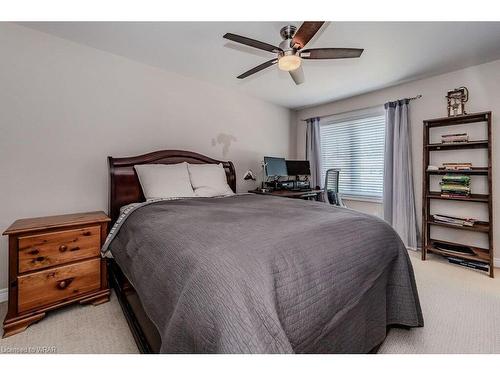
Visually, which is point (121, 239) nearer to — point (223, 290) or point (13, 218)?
point (13, 218)

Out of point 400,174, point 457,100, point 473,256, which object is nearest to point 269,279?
point 473,256

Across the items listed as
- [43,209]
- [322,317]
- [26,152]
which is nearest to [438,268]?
[322,317]

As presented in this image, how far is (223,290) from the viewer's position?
0.77 metres

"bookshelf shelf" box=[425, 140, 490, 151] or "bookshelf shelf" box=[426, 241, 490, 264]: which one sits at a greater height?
"bookshelf shelf" box=[425, 140, 490, 151]

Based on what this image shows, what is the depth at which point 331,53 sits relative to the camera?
71.6 inches

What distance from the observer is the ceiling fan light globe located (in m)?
1.78

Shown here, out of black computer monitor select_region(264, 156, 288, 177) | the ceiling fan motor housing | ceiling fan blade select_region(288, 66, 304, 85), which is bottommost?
black computer monitor select_region(264, 156, 288, 177)

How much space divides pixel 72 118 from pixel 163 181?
1004 mm

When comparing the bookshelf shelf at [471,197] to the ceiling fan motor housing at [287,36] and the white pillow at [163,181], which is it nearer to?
the ceiling fan motor housing at [287,36]

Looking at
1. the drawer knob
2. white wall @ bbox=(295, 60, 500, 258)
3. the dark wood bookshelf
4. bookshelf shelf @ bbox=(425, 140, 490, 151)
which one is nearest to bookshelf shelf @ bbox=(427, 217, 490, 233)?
the dark wood bookshelf

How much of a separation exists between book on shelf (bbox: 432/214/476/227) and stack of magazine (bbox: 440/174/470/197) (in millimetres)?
272

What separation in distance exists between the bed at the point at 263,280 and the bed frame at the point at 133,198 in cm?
2

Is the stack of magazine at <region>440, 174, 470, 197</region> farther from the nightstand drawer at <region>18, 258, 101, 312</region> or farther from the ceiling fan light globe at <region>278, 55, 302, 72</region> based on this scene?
the nightstand drawer at <region>18, 258, 101, 312</region>

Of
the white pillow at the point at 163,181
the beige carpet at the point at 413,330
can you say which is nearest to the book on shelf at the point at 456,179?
the beige carpet at the point at 413,330
